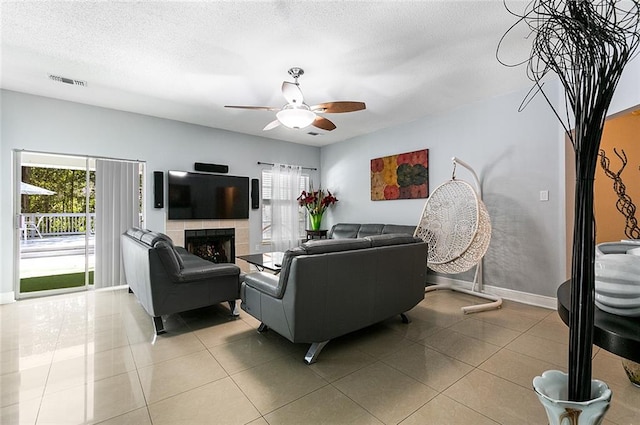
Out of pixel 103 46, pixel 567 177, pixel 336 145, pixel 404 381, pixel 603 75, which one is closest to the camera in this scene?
pixel 603 75

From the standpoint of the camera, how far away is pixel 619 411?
66.2 inches

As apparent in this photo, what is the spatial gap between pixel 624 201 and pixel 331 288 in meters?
4.25

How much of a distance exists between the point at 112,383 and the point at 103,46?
2.84 meters

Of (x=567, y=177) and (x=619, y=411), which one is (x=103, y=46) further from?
(x=567, y=177)

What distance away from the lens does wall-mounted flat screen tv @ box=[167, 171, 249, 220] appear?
4.92 metres

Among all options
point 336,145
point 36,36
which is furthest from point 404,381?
point 336,145

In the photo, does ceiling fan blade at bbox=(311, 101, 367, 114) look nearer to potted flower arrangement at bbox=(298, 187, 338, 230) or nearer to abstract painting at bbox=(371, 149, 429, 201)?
abstract painting at bbox=(371, 149, 429, 201)

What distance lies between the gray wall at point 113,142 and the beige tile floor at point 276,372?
1902 millimetres

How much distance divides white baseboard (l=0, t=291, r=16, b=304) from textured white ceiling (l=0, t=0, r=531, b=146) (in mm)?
2574

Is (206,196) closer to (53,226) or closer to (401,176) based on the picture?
(401,176)

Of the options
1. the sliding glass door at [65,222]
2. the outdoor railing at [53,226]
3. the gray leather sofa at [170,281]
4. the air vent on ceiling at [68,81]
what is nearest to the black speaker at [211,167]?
the sliding glass door at [65,222]

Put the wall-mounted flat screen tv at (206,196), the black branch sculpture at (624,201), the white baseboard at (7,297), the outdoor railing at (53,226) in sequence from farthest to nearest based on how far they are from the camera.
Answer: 1. the outdoor railing at (53,226)
2. the wall-mounted flat screen tv at (206,196)
3. the black branch sculpture at (624,201)
4. the white baseboard at (7,297)

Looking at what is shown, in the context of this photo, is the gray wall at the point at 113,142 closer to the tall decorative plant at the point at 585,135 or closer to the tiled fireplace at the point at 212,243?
the tiled fireplace at the point at 212,243

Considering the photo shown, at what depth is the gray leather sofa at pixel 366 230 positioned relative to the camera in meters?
4.70
